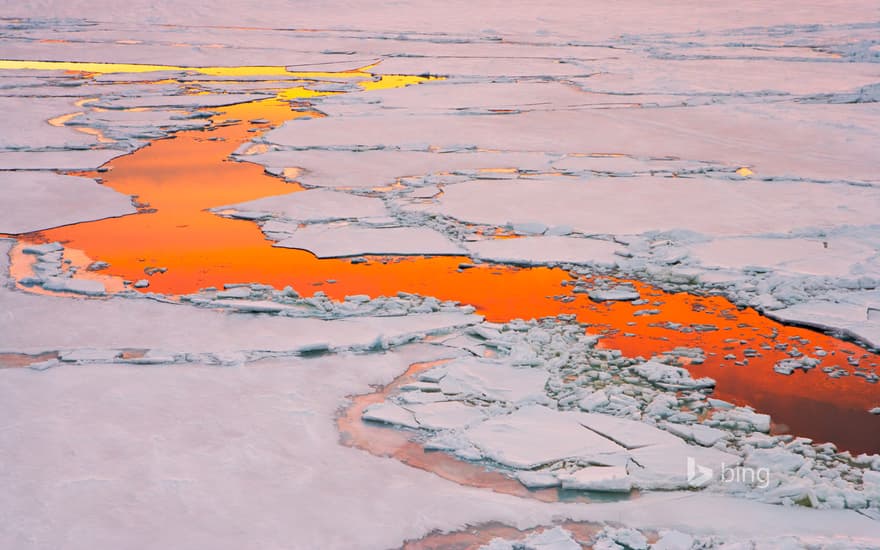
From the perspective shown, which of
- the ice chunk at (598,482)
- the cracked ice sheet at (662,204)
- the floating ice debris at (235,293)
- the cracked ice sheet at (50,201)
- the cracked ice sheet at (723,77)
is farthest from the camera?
the cracked ice sheet at (723,77)

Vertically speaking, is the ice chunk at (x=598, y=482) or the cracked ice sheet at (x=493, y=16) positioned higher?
the cracked ice sheet at (x=493, y=16)

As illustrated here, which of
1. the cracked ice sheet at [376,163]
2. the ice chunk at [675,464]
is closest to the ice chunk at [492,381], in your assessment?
the ice chunk at [675,464]

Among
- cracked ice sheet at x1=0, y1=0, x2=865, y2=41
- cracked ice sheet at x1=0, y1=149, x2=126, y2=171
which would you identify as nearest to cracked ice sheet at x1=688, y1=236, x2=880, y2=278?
cracked ice sheet at x1=0, y1=149, x2=126, y2=171

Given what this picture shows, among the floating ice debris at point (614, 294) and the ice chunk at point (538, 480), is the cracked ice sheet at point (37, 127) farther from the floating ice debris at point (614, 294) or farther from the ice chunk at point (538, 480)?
the ice chunk at point (538, 480)

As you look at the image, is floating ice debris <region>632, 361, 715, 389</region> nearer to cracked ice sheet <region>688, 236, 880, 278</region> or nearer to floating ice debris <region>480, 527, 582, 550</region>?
floating ice debris <region>480, 527, 582, 550</region>

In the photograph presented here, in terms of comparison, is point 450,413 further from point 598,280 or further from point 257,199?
point 257,199

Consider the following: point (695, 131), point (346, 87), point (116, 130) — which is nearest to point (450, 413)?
point (695, 131)
